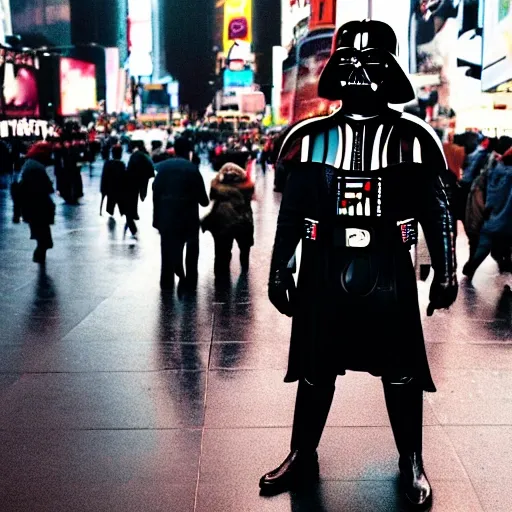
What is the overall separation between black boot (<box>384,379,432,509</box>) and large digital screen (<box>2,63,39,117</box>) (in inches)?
1933

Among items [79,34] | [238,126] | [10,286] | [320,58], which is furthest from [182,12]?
[10,286]

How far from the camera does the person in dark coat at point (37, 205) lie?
39.2ft

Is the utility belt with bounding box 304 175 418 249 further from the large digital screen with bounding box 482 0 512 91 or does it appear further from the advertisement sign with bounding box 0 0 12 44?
the advertisement sign with bounding box 0 0 12 44

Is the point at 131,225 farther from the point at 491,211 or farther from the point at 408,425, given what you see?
the point at 408,425

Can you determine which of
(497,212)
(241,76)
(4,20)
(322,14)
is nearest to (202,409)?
(497,212)

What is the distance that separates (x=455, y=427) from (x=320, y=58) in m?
24.6

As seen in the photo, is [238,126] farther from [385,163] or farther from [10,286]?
[385,163]

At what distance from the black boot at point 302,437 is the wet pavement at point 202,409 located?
83mm

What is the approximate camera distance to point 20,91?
52.8m

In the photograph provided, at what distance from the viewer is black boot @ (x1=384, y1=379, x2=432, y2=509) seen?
13.4ft

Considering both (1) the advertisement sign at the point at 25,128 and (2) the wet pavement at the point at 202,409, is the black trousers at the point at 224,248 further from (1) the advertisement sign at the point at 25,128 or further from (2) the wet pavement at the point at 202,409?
(1) the advertisement sign at the point at 25,128

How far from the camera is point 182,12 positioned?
7717 inches

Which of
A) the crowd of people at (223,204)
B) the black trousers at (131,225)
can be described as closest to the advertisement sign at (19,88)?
the black trousers at (131,225)

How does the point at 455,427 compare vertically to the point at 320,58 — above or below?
below
